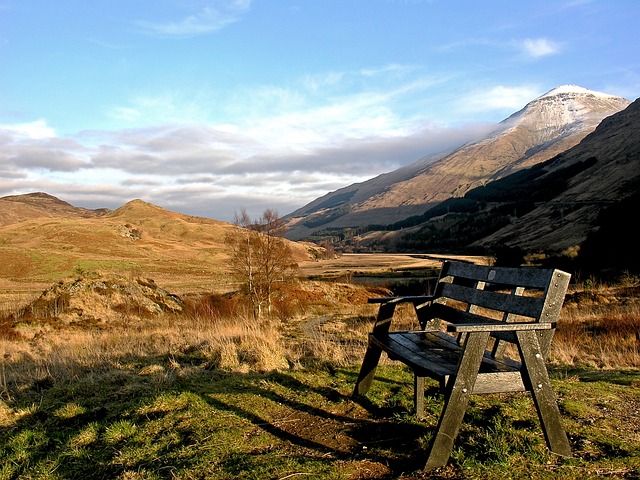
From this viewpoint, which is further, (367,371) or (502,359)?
(367,371)

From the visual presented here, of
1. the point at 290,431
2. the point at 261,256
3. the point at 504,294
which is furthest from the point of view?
the point at 261,256

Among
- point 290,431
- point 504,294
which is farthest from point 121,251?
point 504,294

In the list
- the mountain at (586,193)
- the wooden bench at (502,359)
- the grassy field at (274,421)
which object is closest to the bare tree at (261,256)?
the grassy field at (274,421)

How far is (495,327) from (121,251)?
85.4 m

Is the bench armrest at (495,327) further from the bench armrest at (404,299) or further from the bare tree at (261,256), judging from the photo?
the bare tree at (261,256)

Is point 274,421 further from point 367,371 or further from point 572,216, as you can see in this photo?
point 572,216

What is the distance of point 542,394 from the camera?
3910 millimetres

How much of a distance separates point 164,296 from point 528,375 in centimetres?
2252

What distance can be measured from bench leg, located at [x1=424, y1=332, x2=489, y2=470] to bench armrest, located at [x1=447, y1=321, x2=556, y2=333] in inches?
3.2

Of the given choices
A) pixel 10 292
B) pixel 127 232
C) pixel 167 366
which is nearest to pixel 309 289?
pixel 10 292

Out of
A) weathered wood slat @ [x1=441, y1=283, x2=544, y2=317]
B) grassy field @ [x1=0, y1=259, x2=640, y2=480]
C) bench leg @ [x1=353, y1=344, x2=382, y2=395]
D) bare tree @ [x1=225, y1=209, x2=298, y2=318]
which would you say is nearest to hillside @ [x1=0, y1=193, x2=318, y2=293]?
bare tree @ [x1=225, y1=209, x2=298, y2=318]

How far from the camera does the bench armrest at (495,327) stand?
140 inches

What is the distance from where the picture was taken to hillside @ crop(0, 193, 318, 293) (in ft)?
183

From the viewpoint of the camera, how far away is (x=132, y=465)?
4.03 metres
